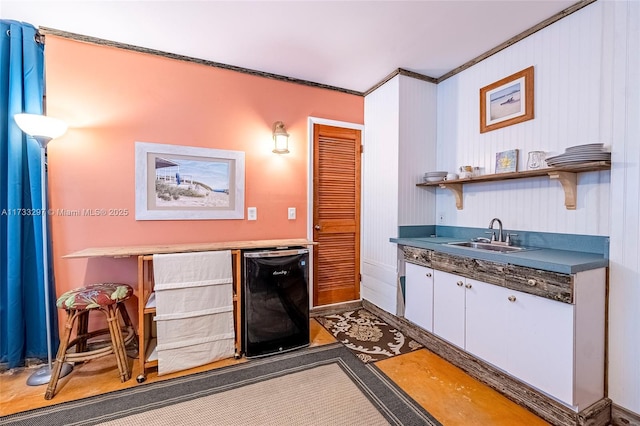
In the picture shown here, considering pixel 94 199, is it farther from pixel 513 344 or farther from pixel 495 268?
pixel 513 344

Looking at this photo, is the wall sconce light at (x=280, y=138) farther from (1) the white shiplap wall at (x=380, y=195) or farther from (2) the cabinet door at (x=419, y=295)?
(2) the cabinet door at (x=419, y=295)

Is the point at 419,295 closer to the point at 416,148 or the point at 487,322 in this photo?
the point at 487,322

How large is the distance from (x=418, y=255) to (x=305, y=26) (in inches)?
85.0

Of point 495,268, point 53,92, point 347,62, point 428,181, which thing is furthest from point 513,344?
point 53,92

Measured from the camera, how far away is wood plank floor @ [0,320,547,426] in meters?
1.74

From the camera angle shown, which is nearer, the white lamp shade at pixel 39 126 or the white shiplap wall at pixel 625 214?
the white shiplap wall at pixel 625 214

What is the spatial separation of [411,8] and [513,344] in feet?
7.90

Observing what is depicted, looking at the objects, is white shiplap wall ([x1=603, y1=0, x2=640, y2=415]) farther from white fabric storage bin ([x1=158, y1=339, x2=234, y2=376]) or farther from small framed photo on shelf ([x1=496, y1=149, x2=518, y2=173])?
white fabric storage bin ([x1=158, y1=339, x2=234, y2=376])

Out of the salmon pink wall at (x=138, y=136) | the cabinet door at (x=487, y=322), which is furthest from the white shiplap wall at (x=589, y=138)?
the salmon pink wall at (x=138, y=136)

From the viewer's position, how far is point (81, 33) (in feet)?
7.67

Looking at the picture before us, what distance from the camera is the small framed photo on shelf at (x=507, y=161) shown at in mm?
2354

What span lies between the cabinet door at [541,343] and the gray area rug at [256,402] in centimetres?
68

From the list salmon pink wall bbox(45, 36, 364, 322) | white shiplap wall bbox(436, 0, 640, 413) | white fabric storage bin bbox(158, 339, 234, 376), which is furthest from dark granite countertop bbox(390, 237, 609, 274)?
white fabric storage bin bbox(158, 339, 234, 376)

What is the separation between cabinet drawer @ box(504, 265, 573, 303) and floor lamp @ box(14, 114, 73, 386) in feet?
10.6
